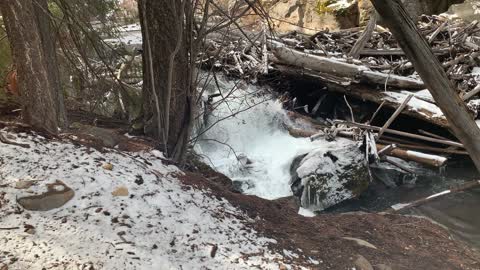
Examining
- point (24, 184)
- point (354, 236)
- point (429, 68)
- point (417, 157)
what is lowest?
point (417, 157)

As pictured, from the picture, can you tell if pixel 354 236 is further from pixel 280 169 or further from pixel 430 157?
pixel 280 169

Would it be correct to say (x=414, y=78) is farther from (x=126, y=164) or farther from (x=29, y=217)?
(x=29, y=217)

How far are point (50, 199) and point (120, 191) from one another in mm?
467

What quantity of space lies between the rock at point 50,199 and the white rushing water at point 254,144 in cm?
412

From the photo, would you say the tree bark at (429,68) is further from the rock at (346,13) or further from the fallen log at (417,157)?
the rock at (346,13)

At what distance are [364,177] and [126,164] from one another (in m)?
4.63

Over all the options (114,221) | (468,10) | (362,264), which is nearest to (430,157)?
(362,264)

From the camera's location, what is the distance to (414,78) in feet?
25.5

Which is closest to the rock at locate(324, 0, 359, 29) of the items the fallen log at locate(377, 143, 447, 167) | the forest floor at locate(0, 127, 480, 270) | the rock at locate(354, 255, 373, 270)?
the fallen log at locate(377, 143, 447, 167)

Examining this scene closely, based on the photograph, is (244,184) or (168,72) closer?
(168,72)

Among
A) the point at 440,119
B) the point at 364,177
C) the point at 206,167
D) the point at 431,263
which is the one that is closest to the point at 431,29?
the point at 440,119

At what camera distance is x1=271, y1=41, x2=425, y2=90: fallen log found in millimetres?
7609

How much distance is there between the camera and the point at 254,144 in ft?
28.0

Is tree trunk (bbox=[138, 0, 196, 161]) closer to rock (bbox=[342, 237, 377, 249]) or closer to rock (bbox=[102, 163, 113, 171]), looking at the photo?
rock (bbox=[102, 163, 113, 171])
